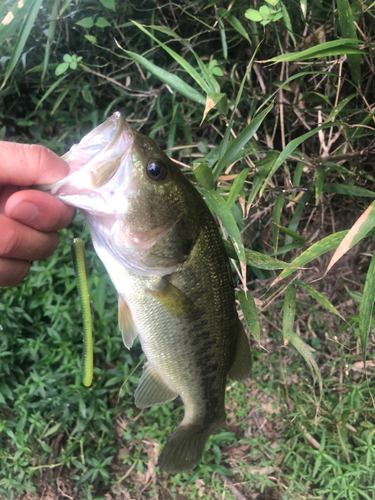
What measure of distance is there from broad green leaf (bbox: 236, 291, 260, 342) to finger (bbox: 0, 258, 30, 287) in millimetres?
1031

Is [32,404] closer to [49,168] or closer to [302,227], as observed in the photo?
[49,168]

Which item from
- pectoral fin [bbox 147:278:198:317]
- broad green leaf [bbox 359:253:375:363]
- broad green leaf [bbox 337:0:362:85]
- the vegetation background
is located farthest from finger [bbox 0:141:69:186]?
broad green leaf [bbox 337:0:362:85]

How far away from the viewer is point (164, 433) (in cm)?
251

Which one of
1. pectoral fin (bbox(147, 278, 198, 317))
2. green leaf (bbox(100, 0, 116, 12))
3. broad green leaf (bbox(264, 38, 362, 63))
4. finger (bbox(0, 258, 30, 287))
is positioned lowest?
pectoral fin (bbox(147, 278, 198, 317))

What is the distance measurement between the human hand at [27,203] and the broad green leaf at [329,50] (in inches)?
41.8

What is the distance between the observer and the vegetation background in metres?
2.27

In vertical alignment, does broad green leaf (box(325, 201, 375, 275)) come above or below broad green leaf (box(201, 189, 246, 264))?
below

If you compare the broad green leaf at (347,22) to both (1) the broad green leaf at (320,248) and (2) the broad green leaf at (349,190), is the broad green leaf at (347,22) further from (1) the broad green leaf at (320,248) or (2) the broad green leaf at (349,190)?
(1) the broad green leaf at (320,248)

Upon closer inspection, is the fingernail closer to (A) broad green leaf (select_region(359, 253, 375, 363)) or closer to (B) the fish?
(B) the fish

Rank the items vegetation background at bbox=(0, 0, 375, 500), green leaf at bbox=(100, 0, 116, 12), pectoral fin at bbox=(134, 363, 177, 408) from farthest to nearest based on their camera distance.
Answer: vegetation background at bbox=(0, 0, 375, 500), green leaf at bbox=(100, 0, 116, 12), pectoral fin at bbox=(134, 363, 177, 408)

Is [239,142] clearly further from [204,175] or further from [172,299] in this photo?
[172,299]

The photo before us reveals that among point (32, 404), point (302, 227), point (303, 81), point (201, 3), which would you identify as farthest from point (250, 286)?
point (201, 3)

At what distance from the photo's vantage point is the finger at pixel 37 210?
108cm

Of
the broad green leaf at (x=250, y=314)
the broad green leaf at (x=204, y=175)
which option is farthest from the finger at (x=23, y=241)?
the broad green leaf at (x=250, y=314)
